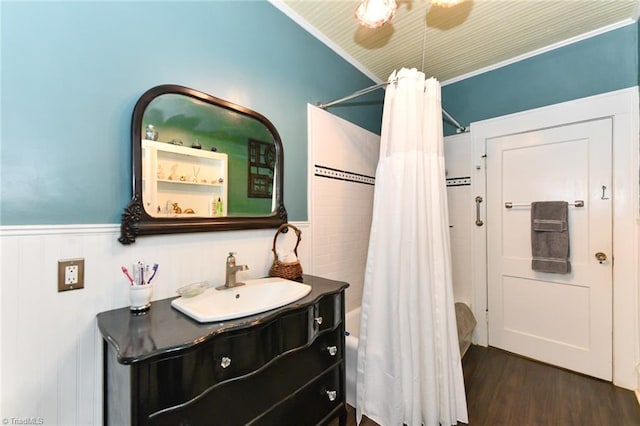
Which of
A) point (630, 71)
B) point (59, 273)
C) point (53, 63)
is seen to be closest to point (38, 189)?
point (59, 273)

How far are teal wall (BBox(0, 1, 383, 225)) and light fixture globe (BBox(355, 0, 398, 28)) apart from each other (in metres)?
0.67

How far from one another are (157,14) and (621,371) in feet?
11.8

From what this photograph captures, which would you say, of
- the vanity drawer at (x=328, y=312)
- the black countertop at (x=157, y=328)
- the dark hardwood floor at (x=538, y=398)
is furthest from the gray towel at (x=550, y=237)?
the black countertop at (x=157, y=328)

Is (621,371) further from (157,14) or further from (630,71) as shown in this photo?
(157,14)

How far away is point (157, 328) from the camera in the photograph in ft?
3.12

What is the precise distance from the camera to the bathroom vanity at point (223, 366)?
82 centimetres

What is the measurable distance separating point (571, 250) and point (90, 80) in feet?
10.5

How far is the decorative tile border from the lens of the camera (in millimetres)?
2107

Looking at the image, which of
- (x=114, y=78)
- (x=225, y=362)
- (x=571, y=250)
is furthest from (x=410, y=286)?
(x=114, y=78)

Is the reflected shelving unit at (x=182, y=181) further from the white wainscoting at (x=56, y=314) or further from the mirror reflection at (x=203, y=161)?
the white wainscoting at (x=56, y=314)

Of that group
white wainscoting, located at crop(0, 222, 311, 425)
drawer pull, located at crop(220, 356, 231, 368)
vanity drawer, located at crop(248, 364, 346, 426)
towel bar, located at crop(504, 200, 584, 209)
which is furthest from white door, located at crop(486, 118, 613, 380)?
white wainscoting, located at crop(0, 222, 311, 425)

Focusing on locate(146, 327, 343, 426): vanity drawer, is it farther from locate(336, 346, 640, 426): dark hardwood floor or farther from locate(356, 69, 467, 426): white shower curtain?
locate(336, 346, 640, 426): dark hardwood floor

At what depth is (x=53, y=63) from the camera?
1.01 m

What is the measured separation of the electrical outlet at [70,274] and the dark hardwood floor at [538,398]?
1588 mm
